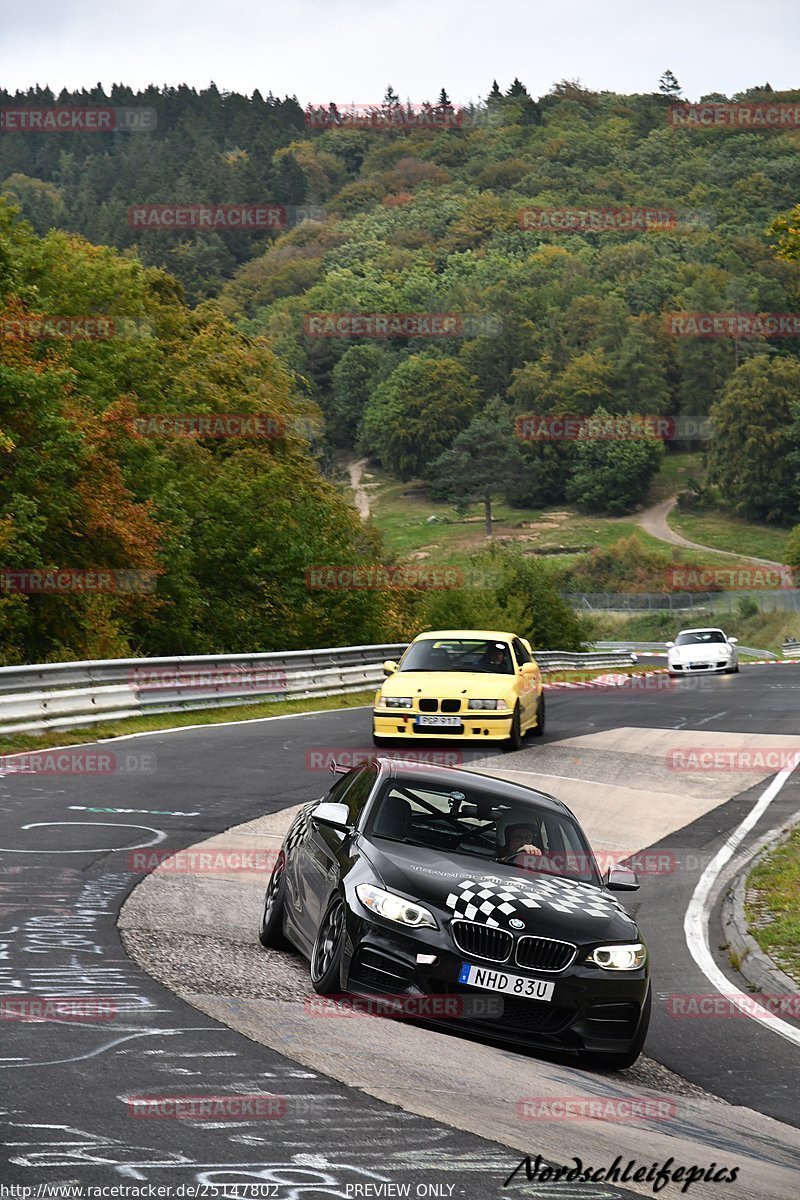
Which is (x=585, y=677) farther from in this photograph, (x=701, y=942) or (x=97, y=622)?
(x=701, y=942)

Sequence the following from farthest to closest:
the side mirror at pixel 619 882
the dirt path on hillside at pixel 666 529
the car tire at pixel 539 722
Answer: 1. the dirt path on hillside at pixel 666 529
2. the car tire at pixel 539 722
3. the side mirror at pixel 619 882

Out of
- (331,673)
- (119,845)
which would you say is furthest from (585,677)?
(119,845)

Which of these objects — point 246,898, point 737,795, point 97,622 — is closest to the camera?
point 246,898

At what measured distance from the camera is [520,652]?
22.1 metres

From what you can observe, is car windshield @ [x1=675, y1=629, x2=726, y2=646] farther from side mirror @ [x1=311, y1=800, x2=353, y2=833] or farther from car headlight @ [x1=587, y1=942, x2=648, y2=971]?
car headlight @ [x1=587, y1=942, x2=648, y2=971]

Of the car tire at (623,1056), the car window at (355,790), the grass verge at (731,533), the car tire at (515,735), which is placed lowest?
the grass verge at (731,533)

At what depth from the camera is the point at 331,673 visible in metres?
30.9

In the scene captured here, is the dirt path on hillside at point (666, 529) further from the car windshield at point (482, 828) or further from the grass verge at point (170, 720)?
the car windshield at point (482, 828)

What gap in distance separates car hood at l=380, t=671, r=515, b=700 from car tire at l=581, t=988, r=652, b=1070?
12390 mm

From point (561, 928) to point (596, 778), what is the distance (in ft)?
38.7

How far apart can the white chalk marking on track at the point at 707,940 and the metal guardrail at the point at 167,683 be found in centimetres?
939

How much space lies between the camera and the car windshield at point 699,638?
4656 centimetres

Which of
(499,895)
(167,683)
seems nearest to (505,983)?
(499,895)

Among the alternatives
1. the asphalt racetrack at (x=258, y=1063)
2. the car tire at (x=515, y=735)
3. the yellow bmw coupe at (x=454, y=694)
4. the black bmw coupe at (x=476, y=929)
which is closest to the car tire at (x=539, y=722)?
the yellow bmw coupe at (x=454, y=694)
